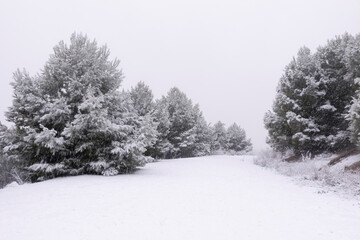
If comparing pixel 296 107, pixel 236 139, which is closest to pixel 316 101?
pixel 296 107

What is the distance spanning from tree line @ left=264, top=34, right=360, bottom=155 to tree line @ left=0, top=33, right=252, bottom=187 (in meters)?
11.1

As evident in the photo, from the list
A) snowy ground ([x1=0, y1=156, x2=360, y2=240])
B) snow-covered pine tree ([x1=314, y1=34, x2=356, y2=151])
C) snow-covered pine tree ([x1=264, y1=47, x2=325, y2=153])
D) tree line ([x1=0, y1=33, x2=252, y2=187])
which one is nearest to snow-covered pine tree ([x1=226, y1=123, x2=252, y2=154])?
snow-covered pine tree ([x1=264, y1=47, x2=325, y2=153])

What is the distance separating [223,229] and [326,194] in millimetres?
4897

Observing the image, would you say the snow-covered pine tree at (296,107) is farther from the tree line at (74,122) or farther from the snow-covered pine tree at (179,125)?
the snow-covered pine tree at (179,125)

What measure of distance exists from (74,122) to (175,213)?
23.5ft

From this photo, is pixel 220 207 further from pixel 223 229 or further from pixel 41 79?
pixel 41 79

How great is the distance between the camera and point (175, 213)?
232 inches

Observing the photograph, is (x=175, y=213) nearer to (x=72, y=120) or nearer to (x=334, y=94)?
(x=72, y=120)

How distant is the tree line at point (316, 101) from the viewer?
1653cm

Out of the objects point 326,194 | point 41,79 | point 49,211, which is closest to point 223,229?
point 49,211

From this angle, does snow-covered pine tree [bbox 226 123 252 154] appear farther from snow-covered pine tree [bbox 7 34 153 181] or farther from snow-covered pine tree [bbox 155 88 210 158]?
snow-covered pine tree [bbox 7 34 153 181]

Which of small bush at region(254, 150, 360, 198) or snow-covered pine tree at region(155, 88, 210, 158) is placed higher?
snow-covered pine tree at region(155, 88, 210, 158)

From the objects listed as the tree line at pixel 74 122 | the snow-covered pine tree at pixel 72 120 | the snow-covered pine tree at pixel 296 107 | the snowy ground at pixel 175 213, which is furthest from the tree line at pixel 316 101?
the snow-covered pine tree at pixel 72 120

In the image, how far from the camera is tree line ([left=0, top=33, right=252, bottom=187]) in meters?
11.1
